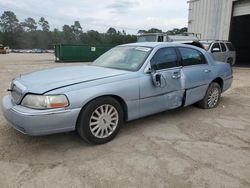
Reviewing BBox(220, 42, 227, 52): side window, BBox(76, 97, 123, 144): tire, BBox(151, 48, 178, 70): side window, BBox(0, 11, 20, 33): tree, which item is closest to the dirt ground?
BBox(76, 97, 123, 144): tire

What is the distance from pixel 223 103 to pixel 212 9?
13.7m

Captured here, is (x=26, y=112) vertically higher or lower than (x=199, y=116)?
higher

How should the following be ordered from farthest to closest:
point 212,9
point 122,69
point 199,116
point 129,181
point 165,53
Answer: point 212,9 < point 199,116 < point 165,53 < point 122,69 < point 129,181

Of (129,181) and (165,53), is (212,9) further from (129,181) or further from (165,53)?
(129,181)

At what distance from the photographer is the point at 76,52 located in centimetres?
2258

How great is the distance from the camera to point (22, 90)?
10.9 feet

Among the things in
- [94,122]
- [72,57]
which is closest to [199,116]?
[94,122]

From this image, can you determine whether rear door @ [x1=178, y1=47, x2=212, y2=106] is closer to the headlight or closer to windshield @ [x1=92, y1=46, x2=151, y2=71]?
windshield @ [x1=92, y1=46, x2=151, y2=71]

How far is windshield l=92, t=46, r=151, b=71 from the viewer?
13.6ft

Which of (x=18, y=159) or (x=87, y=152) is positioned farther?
(x=87, y=152)

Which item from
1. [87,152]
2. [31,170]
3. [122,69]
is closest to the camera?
[31,170]

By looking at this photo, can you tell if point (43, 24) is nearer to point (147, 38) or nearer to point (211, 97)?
point (147, 38)

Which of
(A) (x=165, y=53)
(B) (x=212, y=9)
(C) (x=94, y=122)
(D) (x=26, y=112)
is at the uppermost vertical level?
(B) (x=212, y=9)

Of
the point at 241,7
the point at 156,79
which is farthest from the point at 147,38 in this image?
the point at 156,79
